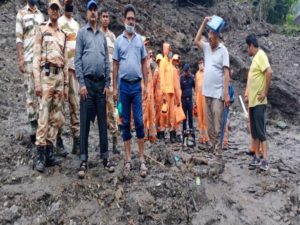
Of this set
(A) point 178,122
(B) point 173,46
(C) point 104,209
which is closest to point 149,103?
(A) point 178,122

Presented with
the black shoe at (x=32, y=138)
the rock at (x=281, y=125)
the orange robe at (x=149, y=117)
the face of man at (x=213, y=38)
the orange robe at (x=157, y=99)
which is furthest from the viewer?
the rock at (x=281, y=125)

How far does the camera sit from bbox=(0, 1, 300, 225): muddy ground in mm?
4809

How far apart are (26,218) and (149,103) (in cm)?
353

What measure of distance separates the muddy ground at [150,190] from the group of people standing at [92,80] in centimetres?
21

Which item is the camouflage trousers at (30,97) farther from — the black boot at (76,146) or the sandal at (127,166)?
the sandal at (127,166)

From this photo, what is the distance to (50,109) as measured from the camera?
5.40 meters

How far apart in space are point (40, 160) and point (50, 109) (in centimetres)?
66

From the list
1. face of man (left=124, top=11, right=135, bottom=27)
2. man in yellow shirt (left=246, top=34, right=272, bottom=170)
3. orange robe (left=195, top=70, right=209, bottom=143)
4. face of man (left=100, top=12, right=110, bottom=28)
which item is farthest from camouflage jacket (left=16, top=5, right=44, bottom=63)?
orange robe (left=195, top=70, right=209, bottom=143)

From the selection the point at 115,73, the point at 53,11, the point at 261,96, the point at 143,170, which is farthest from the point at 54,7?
the point at 261,96

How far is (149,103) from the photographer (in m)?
7.65

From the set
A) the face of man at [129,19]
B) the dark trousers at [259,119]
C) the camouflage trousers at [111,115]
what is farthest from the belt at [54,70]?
the dark trousers at [259,119]

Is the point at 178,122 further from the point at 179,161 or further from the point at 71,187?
the point at 71,187

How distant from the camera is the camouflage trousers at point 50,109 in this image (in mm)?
5262

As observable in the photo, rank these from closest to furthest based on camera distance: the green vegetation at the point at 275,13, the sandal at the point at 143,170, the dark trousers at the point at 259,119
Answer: the sandal at the point at 143,170 < the dark trousers at the point at 259,119 < the green vegetation at the point at 275,13
